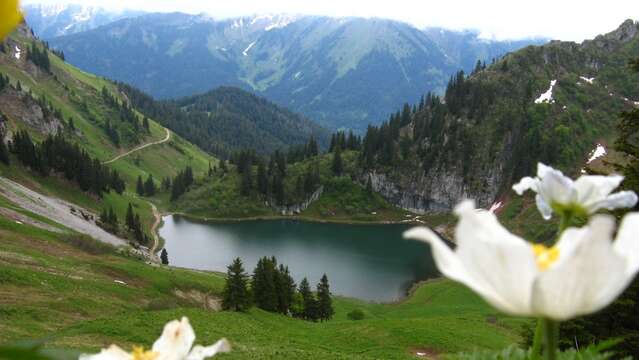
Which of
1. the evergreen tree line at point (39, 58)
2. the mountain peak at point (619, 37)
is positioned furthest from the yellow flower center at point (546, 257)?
the evergreen tree line at point (39, 58)

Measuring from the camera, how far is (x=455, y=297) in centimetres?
6369

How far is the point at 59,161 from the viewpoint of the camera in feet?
303

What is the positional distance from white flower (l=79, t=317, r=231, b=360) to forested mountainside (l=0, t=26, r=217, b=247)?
2787 inches

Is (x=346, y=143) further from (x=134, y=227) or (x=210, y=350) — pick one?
(x=210, y=350)

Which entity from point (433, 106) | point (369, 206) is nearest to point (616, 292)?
point (369, 206)

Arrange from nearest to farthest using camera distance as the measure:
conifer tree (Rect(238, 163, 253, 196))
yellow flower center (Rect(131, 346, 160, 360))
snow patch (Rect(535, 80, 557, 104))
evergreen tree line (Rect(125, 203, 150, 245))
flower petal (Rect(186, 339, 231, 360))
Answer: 1. flower petal (Rect(186, 339, 231, 360))
2. yellow flower center (Rect(131, 346, 160, 360))
3. evergreen tree line (Rect(125, 203, 150, 245))
4. snow patch (Rect(535, 80, 557, 104))
5. conifer tree (Rect(238, 163, 253, 196))

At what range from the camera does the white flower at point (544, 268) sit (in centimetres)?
128

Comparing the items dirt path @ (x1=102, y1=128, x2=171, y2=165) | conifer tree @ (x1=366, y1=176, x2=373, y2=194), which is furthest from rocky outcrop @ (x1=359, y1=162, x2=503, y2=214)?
dirt path @ (x1=102, y1=128, x2=171, y2=165)

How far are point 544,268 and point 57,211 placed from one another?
249 ft

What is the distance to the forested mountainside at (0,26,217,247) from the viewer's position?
85750mm

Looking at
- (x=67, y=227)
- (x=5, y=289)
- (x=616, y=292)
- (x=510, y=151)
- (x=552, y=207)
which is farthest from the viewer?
(x=510, y=151)

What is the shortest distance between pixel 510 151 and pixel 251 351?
110 m

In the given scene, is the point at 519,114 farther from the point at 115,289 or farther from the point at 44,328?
the point at 44,328

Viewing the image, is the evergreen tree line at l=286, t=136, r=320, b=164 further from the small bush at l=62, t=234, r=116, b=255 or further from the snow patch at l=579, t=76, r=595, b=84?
the small bush at l=62, t=234, r=116, b=255
